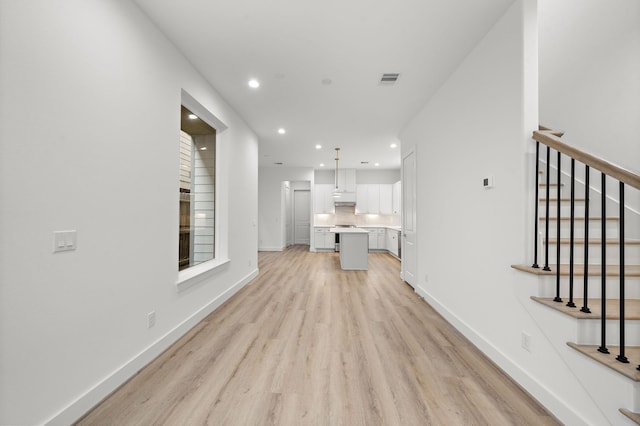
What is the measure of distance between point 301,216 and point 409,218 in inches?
250

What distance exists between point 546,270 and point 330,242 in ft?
25.0

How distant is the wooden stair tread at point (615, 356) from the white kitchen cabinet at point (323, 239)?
7807 mm

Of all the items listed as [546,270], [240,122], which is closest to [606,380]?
[546,270]

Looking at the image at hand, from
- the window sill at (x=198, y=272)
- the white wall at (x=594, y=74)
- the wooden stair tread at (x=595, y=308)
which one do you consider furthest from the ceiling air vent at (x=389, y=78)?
the window sill at (x=198, y=272)

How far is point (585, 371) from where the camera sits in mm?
1492

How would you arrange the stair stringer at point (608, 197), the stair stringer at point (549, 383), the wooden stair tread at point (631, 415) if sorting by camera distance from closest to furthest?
the wooden stair tread at point (631, 415) → the stair stringer at point (549, 383) → the stair stringer at point (608, 197)

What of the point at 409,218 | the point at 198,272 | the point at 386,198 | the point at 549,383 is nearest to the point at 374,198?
the point at 386,198

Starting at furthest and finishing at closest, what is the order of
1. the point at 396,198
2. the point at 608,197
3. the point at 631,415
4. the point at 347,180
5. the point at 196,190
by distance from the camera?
→ the point at 347,180 → the point at 396,198 → the point at 196,190 → the point at 608,197 → the point at 631,415

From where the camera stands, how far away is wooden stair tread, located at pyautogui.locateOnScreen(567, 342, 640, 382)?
128cm

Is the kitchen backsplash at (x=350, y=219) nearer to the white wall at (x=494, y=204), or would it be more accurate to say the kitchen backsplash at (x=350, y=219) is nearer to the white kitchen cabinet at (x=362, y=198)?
the white kitchen cabinet at (x=362, y=198)

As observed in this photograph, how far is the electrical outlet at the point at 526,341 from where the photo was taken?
1.94 meters

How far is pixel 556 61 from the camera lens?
3008 mm

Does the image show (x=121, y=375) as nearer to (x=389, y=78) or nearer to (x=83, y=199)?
(x=83, y=199)

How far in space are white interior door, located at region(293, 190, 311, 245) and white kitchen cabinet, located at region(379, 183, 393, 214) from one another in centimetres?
278
